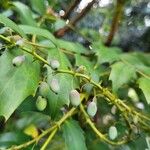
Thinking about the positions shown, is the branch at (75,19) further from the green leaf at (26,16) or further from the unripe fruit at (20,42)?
the unripe fruit at (20,42)

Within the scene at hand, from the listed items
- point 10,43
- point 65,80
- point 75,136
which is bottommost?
point 75,136

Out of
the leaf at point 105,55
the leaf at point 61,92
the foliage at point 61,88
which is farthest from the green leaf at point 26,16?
the leaf at point 61,92

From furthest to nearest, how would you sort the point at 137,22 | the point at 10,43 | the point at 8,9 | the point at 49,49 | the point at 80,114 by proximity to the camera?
the point at 137,22
the point at 8,9
the point at 80,114
the point at 49,49
the point at 10,43

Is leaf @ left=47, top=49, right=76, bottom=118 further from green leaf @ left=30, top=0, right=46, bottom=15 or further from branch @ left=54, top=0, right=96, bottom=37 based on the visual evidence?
branch @ left=54, top=0, right=96, bottom=37

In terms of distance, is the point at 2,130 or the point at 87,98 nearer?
the point at 87,98

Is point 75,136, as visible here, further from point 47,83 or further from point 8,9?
point 8,9

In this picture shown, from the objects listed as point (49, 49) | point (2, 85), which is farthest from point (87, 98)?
point (2, 85)

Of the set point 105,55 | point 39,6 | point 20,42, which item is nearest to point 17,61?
point 20,42

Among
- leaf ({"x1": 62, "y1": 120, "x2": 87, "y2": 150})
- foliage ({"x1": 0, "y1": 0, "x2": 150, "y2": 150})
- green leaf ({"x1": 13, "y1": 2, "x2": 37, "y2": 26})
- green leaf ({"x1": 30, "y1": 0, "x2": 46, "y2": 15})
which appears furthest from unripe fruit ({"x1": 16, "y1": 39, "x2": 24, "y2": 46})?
green leaf ({"x1": 30, "y1": 0, "x2": 46, "y2": 15})

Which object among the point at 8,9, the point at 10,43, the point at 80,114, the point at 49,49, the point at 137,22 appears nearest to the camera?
the point at 10,43
